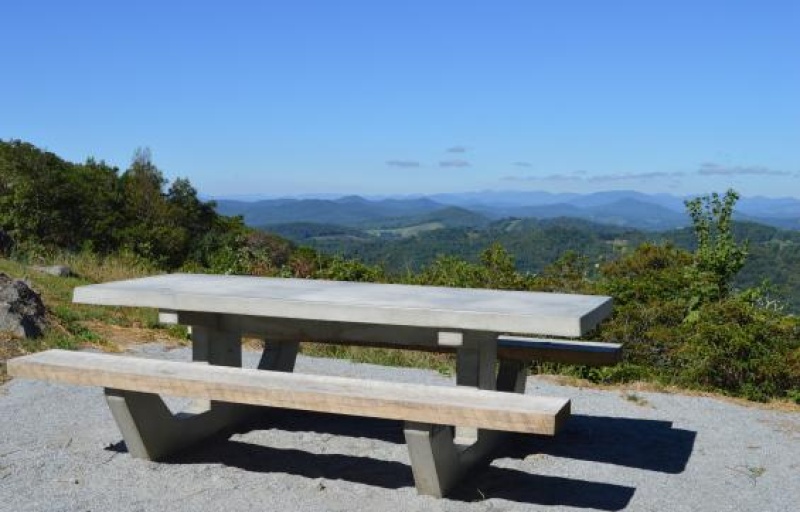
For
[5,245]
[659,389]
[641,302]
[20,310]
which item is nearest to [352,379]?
[659,389]

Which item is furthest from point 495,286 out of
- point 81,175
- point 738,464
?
point 81,175

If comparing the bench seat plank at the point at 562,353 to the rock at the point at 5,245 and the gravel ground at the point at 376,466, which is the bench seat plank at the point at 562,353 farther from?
the rock at the point at 5,245

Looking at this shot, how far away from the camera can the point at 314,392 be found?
3.77m

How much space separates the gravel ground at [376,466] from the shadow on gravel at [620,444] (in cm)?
1

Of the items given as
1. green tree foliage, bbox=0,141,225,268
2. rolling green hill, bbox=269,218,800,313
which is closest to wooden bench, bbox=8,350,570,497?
rolling green hill, bbox=269,218,800,313

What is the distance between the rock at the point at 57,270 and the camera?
36.4 feet

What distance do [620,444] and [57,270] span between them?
27.3 feet

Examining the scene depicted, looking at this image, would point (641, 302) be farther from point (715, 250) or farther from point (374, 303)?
point (374, 303)

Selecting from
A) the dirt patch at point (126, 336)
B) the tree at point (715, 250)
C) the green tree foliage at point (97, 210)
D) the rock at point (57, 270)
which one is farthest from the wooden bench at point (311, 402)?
the green tree foliage at point (97, 210)

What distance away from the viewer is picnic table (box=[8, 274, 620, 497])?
3674 millimetres

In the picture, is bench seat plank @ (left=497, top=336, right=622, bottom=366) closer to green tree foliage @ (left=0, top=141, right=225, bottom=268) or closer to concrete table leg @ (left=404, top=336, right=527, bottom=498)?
concrete table leg @ (left=404, top=336, right=527, bottom=498)

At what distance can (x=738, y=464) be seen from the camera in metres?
4.65

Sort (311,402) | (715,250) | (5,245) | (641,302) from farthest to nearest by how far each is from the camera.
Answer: (5,245) → (641,302) → (715,250) → (311,402)

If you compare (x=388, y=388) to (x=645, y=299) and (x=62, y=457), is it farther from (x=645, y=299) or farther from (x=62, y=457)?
(x=645, y=299)
